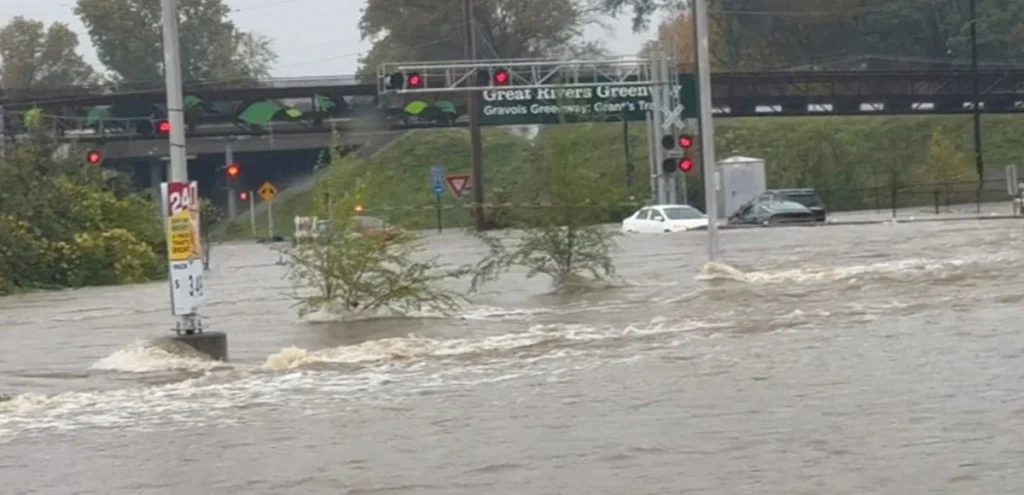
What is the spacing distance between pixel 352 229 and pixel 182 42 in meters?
105

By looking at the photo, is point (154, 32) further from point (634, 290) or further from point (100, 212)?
point (634, 290)

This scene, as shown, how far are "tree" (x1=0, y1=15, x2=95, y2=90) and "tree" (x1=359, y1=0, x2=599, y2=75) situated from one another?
25.0m

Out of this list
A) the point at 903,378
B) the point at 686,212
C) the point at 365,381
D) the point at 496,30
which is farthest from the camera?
the point at 496,30

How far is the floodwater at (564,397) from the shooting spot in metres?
11.8

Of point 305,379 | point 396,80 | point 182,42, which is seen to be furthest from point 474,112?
point 182,42

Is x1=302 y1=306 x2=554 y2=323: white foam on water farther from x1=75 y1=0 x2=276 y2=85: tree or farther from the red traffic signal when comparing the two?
x1=75 y1=0 x2=276 y2=85: tree

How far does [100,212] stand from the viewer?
145ft

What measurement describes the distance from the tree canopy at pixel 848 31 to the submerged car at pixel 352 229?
3005 inches

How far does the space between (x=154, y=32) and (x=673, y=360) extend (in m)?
109

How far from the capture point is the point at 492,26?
111m

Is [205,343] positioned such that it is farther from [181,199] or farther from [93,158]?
[93,158]

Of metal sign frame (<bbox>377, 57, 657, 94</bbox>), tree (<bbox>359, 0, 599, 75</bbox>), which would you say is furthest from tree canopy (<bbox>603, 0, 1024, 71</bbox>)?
metal sign frame (<bbox>377, 57, 657, 94</bbox>)

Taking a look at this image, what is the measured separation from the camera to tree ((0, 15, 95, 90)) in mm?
124188

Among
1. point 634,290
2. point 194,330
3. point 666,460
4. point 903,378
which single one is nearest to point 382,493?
point 666,460
